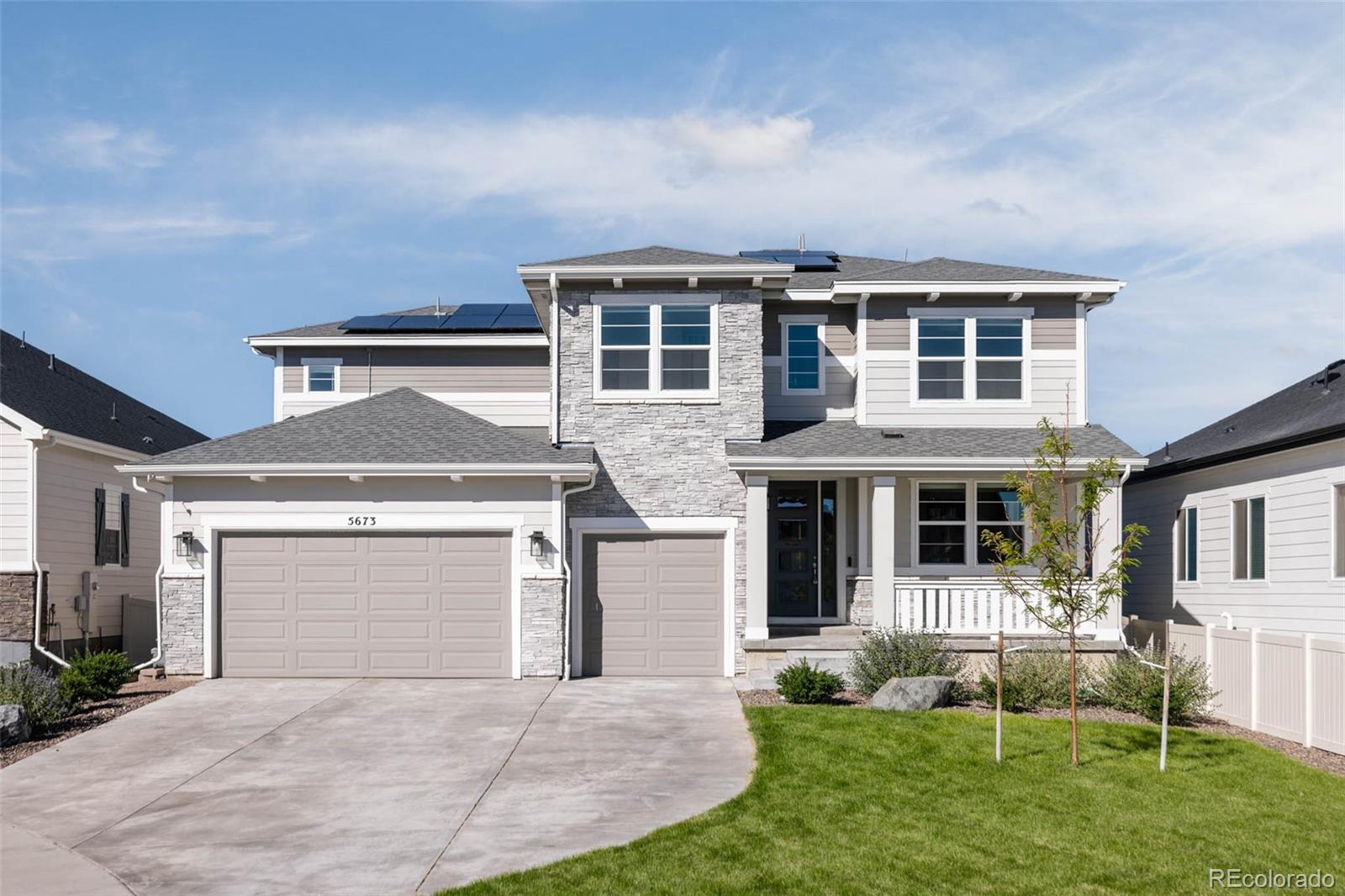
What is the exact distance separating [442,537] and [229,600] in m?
3.26

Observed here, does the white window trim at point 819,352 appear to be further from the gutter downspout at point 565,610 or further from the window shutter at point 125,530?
the window shutter at point 125,530

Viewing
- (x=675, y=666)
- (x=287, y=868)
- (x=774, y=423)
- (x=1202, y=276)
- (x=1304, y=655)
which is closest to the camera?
(x=287, y=868)

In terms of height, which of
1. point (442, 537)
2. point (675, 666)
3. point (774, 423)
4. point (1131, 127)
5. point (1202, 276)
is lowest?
point (675, 666)

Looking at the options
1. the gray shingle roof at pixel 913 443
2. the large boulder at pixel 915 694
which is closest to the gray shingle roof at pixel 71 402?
the gray shingle roof at pixel 913 443

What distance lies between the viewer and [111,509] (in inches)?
829

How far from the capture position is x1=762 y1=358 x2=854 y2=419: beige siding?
19750mm

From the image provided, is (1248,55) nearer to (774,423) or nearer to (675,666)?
(774,423)

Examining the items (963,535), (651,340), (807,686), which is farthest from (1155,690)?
(651,340)

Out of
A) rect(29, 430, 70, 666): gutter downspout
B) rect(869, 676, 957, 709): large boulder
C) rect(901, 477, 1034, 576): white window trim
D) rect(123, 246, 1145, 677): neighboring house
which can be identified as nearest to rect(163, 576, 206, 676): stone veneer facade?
rect(123, 246, 1145, 677): neighboring house

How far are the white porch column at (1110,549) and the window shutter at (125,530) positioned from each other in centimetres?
1687

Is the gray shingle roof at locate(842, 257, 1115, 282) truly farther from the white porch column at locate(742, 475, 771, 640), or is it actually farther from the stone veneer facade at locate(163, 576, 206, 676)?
the stone veneer facade at locate(163, 576, 206, 676)

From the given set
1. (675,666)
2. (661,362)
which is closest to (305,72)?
(661,362)

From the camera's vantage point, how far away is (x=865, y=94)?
18.9 m

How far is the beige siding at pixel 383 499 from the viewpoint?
1741 centimetres
